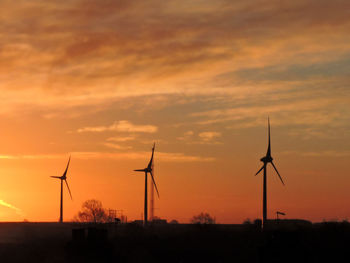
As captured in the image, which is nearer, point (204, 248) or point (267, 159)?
point (204, 248)

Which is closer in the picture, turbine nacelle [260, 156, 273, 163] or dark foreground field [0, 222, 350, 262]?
dark foreground field [0, 222, 350, 262]

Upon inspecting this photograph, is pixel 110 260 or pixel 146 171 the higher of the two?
pixel 146 171

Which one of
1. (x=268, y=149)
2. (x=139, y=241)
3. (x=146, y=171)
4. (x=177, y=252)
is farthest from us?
(x=146, y=171)

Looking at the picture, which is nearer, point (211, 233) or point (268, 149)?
point (211, 233)

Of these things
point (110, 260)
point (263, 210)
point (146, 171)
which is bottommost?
point (110, 260)

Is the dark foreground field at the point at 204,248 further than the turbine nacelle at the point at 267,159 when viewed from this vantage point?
No

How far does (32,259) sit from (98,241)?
20579 mm

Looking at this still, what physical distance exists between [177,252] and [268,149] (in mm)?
51598

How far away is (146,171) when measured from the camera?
196 metres

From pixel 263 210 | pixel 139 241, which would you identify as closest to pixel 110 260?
pixel 139 241

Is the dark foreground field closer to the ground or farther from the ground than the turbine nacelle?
closer to the ground

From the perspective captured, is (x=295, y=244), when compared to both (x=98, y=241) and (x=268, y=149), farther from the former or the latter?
(x=268, y=149)

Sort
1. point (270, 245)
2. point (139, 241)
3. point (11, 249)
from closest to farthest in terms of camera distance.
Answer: point (270, 245), point (139, 241), point (11, 249)

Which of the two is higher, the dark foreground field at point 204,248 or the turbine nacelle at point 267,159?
the turbine nacelle at point 267,159
